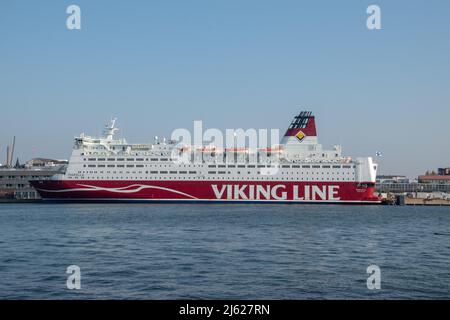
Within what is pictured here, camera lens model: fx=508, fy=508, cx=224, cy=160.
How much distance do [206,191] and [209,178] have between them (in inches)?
49.5

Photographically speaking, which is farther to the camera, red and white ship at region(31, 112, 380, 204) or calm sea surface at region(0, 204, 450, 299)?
red and white ship at region(31, 112, 380, 204)

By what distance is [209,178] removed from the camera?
4738cm

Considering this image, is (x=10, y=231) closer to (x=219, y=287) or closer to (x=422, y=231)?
(x=219, y=287)

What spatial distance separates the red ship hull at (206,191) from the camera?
47.0 meters

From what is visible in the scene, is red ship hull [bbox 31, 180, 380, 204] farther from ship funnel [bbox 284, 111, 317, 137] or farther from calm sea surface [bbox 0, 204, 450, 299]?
calm sea surface [bbox 0, 204, 450, 299]

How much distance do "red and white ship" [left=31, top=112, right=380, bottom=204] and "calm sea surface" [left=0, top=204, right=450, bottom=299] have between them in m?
20.2

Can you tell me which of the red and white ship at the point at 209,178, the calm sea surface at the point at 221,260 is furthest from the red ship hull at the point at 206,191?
the calm sea surface at the point at 221,260

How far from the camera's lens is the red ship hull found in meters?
47.0

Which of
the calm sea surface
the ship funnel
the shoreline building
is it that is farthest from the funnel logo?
the shoreline building

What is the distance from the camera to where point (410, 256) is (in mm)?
16875

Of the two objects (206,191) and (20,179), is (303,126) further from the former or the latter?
(20,179)

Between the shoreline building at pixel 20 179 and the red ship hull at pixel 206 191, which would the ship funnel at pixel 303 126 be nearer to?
the red ship hull at pixel 206 191

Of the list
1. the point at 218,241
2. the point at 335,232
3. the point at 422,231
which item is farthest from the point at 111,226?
the point at 422,231

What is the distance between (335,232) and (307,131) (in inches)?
1122
